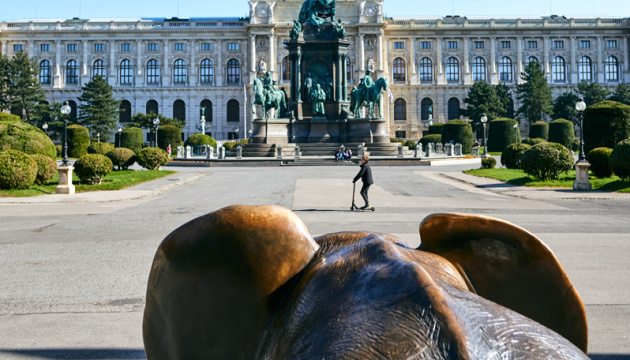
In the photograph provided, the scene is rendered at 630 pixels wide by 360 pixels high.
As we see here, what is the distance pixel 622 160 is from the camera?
19.6 meters

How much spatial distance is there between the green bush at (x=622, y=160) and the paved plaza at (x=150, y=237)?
1968mm

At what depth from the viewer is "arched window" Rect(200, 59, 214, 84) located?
9456 centimetres

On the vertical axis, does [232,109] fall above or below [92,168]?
above

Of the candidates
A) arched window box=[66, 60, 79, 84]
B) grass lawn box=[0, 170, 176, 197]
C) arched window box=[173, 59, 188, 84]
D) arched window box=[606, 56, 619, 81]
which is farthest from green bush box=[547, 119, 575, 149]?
arched window box=[66, 60, 79, 84]

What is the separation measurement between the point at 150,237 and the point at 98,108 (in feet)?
241

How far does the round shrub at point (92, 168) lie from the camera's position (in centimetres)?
2202

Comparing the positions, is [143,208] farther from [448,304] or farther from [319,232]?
[448,304]

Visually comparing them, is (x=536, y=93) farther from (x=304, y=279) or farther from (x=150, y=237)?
(x=304, y=279)

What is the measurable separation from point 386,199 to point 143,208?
689cm

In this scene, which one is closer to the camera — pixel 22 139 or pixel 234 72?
pixel 22 139

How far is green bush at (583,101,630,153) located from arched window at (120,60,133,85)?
81.2m

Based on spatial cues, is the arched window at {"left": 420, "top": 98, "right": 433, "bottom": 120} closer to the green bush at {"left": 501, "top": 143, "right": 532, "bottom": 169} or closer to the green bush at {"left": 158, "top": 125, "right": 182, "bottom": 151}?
the green bush at {"left": 158, "top": 125, "right": 182, "bottom": 151}

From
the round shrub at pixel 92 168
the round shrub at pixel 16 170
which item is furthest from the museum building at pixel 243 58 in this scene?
the round shrub at pixel 16 170

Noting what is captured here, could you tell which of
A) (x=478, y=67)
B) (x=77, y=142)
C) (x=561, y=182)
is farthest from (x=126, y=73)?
(x=561, y=182)
